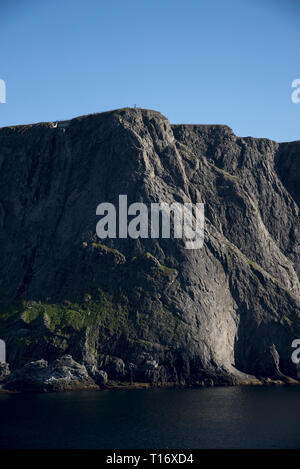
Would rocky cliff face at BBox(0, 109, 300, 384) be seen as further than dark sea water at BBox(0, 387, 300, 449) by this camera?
Yes

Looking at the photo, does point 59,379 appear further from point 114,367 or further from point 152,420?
point 152,420

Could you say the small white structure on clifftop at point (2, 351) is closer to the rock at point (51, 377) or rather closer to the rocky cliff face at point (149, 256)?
the rocky cliff face at point (149, 256)

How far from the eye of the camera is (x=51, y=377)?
393 ft

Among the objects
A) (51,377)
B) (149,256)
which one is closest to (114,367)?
(51,377)

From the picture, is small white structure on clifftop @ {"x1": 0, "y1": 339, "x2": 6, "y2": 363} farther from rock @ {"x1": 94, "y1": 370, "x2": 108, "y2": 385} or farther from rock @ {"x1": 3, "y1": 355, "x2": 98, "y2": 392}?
rock @ {"x1": 94, "y1": 370, "x2": 108, "y2": 385}

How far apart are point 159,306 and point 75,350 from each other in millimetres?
20583

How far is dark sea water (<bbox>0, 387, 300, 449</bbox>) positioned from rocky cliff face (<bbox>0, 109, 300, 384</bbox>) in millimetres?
13387

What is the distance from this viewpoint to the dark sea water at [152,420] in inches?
3061

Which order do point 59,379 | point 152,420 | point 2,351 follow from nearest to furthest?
point 152,420 → point 59,379 → point 2,351

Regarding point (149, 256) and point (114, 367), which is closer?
point (114, 367)

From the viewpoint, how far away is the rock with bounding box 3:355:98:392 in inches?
4700

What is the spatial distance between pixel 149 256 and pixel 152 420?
5427 centimetres

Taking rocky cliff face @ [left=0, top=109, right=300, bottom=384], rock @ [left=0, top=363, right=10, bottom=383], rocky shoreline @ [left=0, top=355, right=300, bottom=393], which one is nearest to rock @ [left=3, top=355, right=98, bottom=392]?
rocky shoreline @ [left=0, top=355, right=300, bottom=393]

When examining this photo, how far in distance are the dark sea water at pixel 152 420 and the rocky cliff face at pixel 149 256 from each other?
527 inches
